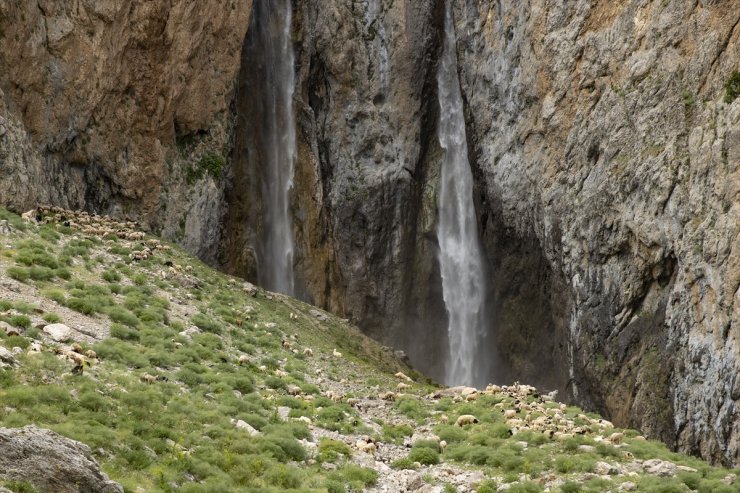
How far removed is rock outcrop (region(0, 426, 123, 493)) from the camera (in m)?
11.1

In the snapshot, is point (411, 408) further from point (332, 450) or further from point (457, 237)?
point (457, 237)

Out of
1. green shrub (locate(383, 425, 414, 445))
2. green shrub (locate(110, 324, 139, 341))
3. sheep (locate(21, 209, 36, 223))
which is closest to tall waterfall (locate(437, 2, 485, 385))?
green shrub (locate(383, 425, 414, 445))

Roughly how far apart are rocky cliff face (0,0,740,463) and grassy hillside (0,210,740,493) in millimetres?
6547

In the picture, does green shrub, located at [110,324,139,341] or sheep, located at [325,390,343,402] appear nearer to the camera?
green shrub, located at [110,324,139,341]

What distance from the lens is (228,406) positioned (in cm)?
2123

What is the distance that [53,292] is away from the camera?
1010 inches

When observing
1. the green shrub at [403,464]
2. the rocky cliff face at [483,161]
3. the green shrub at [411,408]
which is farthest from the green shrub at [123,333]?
the rocky cliff face at [483,161]

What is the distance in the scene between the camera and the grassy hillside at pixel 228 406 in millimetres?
16172

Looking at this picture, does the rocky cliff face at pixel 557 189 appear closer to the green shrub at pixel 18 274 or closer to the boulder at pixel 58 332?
the boulder at pixel 58 332

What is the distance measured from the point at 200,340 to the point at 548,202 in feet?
75.6

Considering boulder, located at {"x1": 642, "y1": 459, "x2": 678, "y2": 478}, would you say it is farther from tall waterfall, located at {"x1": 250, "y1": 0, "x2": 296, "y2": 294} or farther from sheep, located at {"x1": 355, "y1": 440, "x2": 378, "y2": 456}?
tall waterfall, located at {"x1": 250, "y1": 0, "x2": 296, "y2": 294}

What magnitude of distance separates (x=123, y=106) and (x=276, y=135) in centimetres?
1391

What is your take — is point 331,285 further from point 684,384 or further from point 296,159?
point 684,384

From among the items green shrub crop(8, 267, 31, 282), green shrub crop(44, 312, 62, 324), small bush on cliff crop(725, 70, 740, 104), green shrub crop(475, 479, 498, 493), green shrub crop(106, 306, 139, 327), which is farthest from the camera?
small bush on cliff crop(725, 70, 740, 104)
